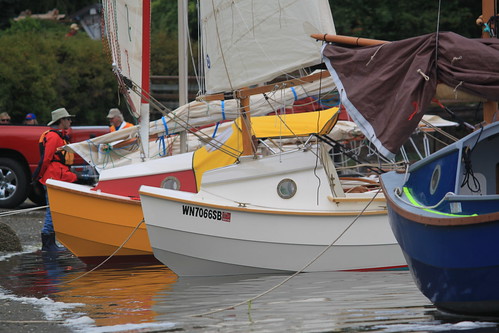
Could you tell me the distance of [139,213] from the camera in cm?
1372

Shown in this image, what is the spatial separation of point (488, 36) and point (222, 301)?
360 centimetres

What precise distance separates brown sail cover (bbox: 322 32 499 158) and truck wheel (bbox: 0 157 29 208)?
10.2 metres

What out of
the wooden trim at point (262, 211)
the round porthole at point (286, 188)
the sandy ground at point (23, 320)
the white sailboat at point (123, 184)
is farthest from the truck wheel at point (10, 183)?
the sandy ground at point (23, 320)

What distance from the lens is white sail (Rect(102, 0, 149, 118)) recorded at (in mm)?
14203

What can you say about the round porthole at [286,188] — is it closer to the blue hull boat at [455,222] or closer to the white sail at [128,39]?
the blue hull boat at [455,222]

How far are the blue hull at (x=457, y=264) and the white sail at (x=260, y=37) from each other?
12.8 feet

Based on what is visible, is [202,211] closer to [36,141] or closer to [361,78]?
[361,78]

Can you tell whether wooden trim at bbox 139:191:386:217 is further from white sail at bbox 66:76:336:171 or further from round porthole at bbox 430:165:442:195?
white sail at bbox 66:76:336:171

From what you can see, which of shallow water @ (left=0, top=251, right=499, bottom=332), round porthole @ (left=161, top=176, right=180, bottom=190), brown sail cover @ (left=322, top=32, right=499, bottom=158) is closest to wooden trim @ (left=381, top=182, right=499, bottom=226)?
brown sail cover @ (left=322, top=32, right=499, bottom=158)

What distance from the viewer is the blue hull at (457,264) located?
8.39 m

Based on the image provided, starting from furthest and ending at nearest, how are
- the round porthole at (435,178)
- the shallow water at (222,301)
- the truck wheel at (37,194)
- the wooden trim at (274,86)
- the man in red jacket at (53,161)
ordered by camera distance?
the truck wheel at (37,194)
the man in red jacket at (53,161)
the wooden trim at (274,86)
the round porthole at (435,178)
the shallow water at (222,301)

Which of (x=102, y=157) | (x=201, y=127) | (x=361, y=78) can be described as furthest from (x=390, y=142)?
(x=201, y=127)

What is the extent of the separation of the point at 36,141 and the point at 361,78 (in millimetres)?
10612

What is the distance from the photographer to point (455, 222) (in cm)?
840
